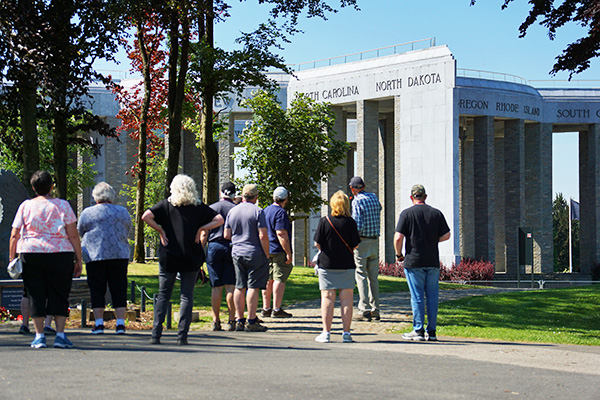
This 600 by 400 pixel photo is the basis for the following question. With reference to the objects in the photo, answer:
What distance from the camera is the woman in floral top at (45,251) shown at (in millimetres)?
8367

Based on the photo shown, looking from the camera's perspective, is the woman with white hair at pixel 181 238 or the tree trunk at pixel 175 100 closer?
the woman with white hair at pixel 181 238

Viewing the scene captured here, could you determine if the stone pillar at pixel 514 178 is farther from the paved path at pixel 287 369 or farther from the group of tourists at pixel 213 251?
the paved path at pixel 287 369

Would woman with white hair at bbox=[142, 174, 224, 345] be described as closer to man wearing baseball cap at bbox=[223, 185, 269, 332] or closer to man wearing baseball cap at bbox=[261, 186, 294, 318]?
man wearing baseball cap at bbox=[223, 185, 269, 332]

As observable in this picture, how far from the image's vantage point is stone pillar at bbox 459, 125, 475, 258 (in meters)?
42.6

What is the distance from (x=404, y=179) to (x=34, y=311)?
32.2 meters

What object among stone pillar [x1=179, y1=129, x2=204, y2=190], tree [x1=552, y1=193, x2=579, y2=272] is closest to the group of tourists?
stone pillar [x1=179, y1=129, x2=204, y2=190]

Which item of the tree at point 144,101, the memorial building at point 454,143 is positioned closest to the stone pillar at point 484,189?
the memorial building at point 454,143

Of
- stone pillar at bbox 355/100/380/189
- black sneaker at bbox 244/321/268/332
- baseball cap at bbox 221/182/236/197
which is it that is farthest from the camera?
stone pillar at bbox 355/100/380/189

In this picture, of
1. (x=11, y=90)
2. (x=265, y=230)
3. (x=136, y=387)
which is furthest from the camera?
(x=11, y=90)

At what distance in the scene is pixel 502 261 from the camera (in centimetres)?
4975

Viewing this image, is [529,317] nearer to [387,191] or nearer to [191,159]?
[387,191]

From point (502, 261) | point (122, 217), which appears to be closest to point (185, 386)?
point (122, 217)

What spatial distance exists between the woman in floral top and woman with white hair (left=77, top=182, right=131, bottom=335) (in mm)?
1176

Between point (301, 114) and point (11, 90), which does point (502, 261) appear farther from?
point (11, 90)
